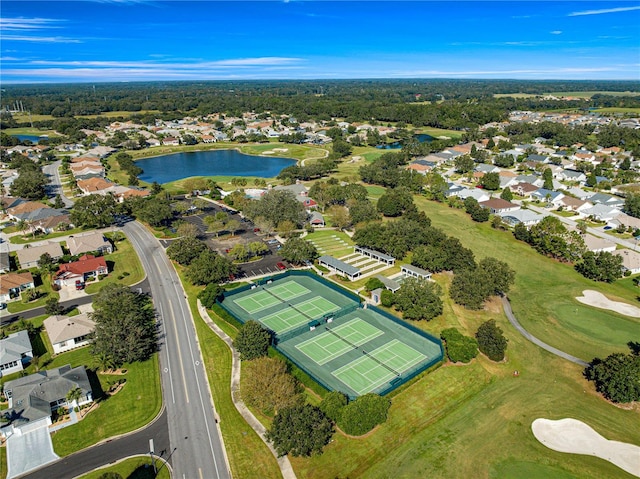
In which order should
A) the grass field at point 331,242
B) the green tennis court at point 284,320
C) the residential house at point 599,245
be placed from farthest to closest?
the grass field at point 331,242, the residential house at point 599,245, the green tennis court at point 284,320

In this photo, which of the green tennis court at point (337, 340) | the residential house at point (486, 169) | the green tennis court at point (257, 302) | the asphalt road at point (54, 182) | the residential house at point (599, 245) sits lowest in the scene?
the green tennis court at point (337, 340)

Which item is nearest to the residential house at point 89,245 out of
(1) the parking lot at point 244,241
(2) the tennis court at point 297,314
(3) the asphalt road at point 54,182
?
(1) the parking lot at point 244,241

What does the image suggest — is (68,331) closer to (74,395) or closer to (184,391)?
(74,395)

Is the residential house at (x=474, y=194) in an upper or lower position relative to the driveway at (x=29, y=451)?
upper

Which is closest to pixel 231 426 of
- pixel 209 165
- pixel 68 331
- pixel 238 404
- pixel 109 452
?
pixel 238 404

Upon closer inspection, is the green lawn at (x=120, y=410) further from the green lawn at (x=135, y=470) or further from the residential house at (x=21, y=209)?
the residential house at (x=21, y=209)

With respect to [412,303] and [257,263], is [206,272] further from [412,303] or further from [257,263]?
[412,303]

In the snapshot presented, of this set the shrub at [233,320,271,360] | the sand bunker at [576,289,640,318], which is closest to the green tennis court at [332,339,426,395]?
the shrub at [233,320,271,360]

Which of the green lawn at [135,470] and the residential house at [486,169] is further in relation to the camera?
the residential house at [486,169]
